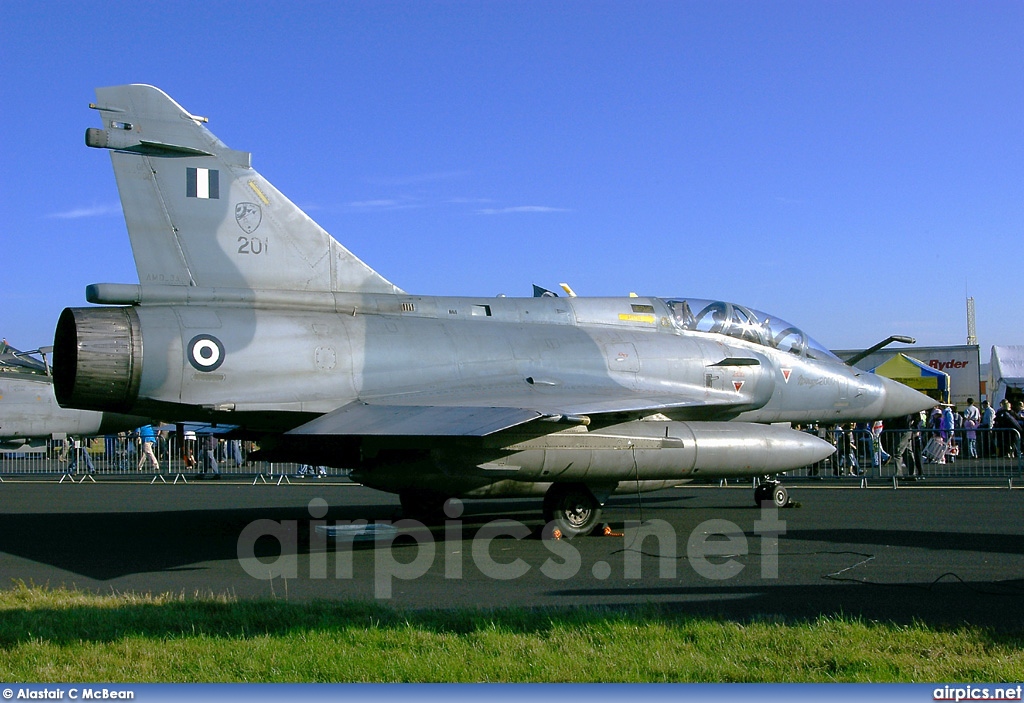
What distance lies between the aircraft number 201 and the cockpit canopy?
200 inches

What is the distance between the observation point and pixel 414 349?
1002 cm

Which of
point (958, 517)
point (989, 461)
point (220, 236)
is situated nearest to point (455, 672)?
point (220, 236)

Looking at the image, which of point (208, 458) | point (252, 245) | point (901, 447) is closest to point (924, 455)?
point (901, 447)

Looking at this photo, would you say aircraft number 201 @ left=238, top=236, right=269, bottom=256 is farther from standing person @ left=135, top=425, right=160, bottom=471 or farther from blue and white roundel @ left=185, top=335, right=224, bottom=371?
standing person @ left=135, top=425, right=160, bottom=471

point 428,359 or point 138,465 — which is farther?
point 138,465

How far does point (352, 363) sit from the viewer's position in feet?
31.6

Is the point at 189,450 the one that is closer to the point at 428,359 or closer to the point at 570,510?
the point at 428,359

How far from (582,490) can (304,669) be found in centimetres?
613

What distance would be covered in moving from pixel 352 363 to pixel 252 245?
1724 millimetres

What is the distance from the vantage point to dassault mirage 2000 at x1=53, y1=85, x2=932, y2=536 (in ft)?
29.0

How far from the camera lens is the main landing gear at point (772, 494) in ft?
42.7

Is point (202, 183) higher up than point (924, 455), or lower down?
higher up

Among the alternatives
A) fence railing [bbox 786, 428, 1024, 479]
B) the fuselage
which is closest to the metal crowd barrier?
fence railing [bbox 786, 428, 1024, 479]

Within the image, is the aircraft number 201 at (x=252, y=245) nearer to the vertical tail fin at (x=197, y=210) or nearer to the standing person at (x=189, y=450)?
the vertical tail fin at (x=197, y=210)
